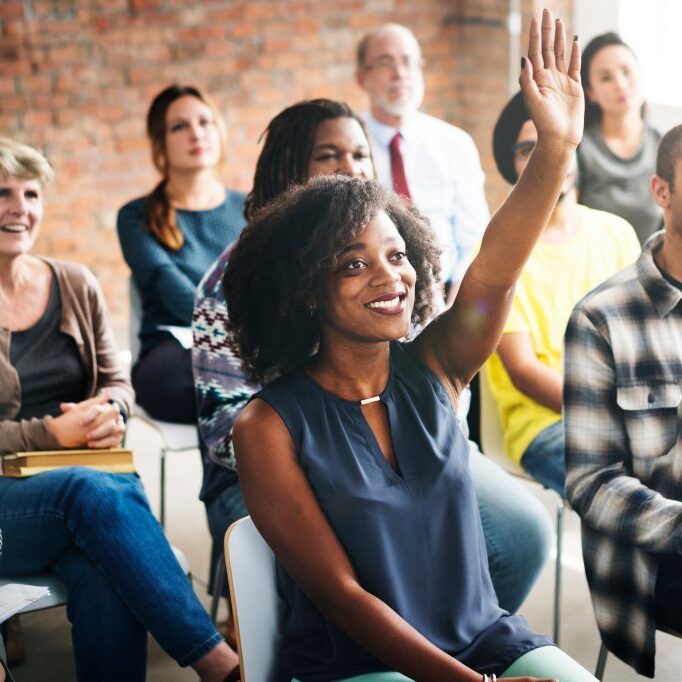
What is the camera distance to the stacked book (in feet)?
7.28

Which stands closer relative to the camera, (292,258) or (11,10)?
(292,258)

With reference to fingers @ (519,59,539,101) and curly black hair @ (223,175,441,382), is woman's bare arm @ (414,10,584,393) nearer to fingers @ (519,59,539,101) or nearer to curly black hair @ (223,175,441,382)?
fingers @ (519,59,539,101)

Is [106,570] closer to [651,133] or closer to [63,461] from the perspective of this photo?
[63,461]

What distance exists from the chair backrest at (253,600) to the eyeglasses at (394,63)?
242 cm

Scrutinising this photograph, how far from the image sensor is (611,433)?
78.1 inches

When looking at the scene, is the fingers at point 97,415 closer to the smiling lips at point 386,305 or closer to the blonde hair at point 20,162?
the blonde hair at point 20,162

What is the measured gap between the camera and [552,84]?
164cm

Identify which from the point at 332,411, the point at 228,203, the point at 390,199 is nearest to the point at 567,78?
the point at 390,199

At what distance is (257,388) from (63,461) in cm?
42

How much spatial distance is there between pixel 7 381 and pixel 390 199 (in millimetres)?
1129

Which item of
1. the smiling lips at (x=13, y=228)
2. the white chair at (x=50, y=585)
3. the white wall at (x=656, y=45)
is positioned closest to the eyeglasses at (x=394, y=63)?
the white wall at (x=656, y=45)

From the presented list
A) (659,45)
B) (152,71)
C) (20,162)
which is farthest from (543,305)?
(152,71)

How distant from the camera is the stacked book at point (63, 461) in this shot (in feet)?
7.28

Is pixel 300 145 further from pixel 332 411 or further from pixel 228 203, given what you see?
pixel 228 203
